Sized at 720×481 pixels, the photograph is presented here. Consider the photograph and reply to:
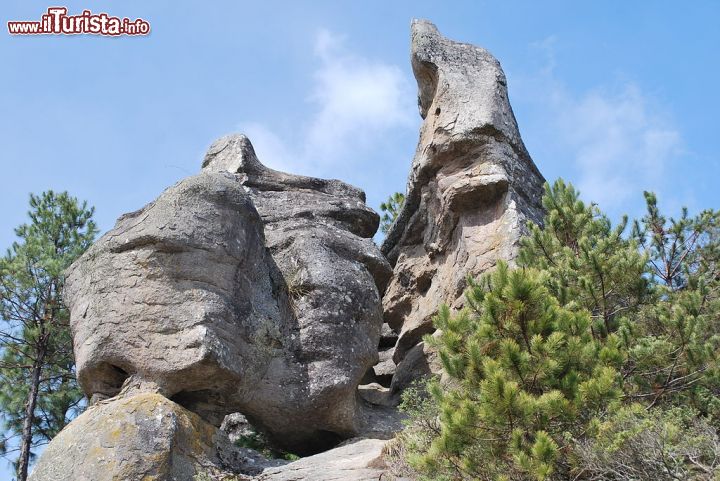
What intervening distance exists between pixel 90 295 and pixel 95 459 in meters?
2.83

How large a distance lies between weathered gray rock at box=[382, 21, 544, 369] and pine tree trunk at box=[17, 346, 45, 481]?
22.1 ft

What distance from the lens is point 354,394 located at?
14.0 m

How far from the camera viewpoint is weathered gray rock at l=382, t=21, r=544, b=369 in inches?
647

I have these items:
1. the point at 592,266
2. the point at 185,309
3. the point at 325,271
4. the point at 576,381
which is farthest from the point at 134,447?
the point at 592,266

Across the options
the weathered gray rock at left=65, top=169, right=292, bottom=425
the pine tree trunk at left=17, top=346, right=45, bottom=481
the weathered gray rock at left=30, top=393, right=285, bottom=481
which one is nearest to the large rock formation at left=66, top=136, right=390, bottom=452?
the weathered gray rock at left=65, top=169, right=292, bottom=425

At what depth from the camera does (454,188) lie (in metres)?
16.9

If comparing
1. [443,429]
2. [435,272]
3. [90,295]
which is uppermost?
[435,272]

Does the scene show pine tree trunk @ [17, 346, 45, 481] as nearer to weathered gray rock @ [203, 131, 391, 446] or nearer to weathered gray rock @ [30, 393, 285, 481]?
weathered gray rock @ [203, 131, 391, 446]

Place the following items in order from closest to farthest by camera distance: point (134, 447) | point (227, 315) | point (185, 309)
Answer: point (134, 447), point (185, 309), point (227, 315)

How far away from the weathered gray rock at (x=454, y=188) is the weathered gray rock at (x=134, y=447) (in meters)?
5.71

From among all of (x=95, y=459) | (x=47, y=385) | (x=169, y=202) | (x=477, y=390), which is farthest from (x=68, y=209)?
(x=477, y=390)

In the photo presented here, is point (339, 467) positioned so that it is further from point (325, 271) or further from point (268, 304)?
point (325, 271)

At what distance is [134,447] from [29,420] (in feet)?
21.2

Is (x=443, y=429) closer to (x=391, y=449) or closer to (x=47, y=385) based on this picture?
(x=391, y=449)
